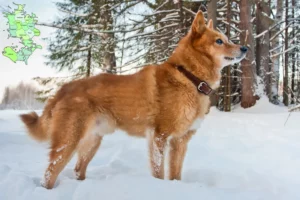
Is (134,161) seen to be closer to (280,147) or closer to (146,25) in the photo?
(280,147)

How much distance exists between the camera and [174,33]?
12.2 metres

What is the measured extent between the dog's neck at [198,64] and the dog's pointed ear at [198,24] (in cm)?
25

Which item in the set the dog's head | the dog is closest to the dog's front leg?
the dog

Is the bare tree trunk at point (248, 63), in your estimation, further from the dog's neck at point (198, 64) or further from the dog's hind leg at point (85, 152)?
the dog's hind leg at point (85, 152)

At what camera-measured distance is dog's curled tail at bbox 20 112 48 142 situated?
3.27 m

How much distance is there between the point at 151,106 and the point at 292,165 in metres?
2.28

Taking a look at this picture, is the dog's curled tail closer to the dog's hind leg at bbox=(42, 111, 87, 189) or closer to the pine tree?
the dog's hind leg at bbox=(42, 111, 87, 189)

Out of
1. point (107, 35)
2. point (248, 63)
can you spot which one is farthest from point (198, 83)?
point (107, 35)

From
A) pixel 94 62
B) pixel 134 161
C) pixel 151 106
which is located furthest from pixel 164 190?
pixel 94 62

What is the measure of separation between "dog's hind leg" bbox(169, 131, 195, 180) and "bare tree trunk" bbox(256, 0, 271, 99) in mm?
10817

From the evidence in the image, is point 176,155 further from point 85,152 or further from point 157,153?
point 85,152

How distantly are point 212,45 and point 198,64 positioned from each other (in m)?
0.31

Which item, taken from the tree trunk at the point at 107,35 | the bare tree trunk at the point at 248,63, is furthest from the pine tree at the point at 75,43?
the bare tree trunk at the point at 248,63

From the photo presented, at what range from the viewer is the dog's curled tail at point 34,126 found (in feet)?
10.7
